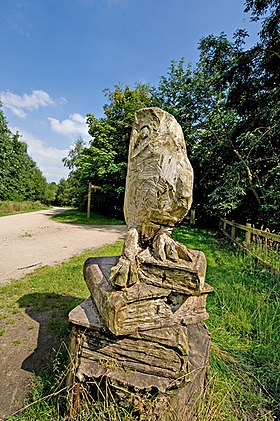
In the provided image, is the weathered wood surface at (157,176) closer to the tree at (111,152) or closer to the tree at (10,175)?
the tree at (111,152)

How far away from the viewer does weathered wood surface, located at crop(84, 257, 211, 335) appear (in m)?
1.54

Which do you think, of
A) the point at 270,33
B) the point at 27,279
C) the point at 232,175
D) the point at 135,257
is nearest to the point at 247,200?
the point at 232,175

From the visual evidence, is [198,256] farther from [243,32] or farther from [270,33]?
[243,32]

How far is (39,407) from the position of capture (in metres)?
1.83

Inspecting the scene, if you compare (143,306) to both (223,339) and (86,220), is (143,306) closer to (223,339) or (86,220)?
(223,339)

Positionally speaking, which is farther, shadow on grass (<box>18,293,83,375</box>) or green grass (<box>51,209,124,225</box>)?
green grass (<box>51,209,124,225</box>)

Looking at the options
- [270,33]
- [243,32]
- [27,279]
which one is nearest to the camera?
[27,279]

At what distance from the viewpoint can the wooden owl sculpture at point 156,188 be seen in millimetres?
1944

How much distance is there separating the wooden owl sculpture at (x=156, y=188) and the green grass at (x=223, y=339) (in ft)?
3.38

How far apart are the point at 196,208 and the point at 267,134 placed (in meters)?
7.82

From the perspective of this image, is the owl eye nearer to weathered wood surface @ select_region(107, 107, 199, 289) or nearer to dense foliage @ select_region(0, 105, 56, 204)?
weathered wood surface @ select_region(107, 107, 199, 289)

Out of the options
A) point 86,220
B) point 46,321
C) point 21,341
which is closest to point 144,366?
point 21,341

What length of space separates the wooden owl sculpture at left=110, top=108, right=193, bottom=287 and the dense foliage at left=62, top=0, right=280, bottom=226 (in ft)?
20.4

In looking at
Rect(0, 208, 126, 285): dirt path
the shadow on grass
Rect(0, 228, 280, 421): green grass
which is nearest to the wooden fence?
Rect(0, 228, 280, 421): green grass
